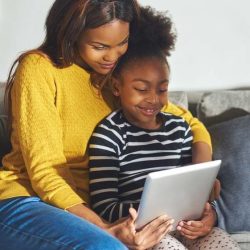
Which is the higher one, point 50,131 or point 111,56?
point 111,56

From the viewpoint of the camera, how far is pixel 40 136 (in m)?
1.37

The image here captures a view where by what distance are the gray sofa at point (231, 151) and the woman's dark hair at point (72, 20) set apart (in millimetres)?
333

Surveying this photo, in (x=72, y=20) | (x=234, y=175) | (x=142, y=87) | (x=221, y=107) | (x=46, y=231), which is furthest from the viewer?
(x=221, y=107)

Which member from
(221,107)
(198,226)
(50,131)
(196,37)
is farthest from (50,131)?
(196,37)

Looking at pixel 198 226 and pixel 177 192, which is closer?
pixel 177 192

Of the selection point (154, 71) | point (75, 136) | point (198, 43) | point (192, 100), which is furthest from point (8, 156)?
point (198, 43)

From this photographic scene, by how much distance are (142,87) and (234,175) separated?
43cm

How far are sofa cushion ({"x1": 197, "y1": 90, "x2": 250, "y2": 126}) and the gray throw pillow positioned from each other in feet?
0.41

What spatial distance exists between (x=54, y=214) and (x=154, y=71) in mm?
502

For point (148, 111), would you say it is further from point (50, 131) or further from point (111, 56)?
point (50, 131)

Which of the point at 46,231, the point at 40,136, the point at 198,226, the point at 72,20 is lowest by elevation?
the point at 198,226

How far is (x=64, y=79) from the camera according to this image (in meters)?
1.46

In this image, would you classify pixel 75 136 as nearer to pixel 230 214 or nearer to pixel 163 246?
pixel 163 246

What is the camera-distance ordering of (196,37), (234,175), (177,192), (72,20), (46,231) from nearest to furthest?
1. (46,231)
2. (177,192)
3. (72,20)
4. (234,175)
5. (196,37)
